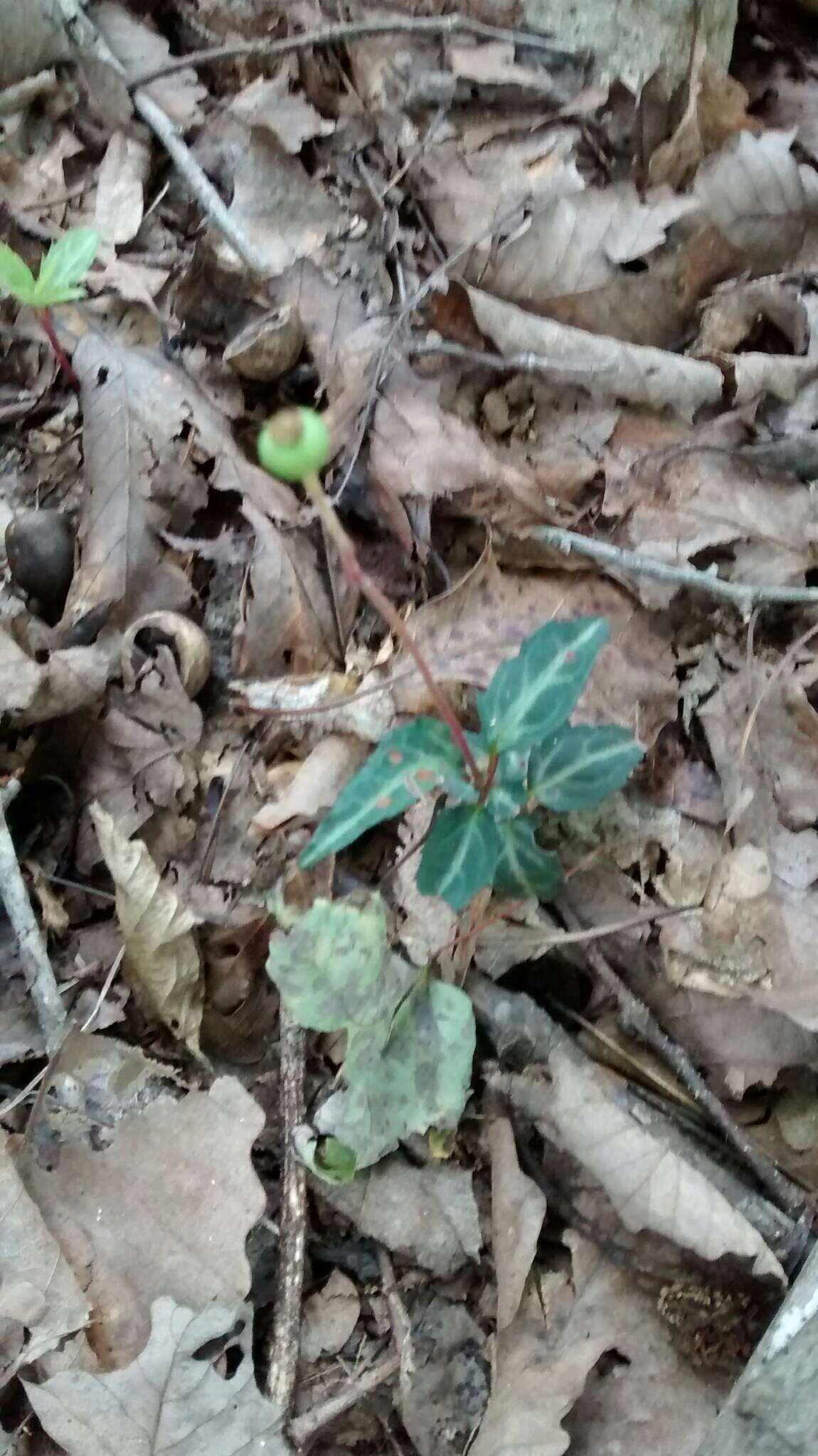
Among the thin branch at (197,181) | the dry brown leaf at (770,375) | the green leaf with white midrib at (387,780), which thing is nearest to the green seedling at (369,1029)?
the green leaf with white midrib at (387,780)

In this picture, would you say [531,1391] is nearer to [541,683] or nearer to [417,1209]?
[417,1209]

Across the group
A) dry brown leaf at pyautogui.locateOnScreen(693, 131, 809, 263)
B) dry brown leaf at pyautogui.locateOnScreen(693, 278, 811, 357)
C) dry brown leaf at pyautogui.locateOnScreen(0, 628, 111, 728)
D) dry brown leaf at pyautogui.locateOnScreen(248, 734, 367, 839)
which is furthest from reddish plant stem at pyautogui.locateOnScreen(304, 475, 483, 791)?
dry brown leaf at pyautogui.locateOnScreen(693, 131, 809, 263)

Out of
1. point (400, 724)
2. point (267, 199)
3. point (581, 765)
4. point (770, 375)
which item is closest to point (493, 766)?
point (581, 765)

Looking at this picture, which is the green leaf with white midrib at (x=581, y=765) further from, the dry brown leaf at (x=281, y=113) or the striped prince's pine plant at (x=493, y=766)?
the dry brown leaf at (x=281, y=113)

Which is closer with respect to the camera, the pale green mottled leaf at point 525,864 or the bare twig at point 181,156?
the pale green mottled leaf at point 525,864

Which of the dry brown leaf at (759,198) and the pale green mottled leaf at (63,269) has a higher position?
the pale green mottled leaf at (63,269)

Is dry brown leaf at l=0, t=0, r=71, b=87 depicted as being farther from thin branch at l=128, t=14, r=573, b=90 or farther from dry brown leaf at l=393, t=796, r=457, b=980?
dry brown leaf at l=393, t=796, r=457, b=980

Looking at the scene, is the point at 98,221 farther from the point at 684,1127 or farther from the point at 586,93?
the point at 684,1127
